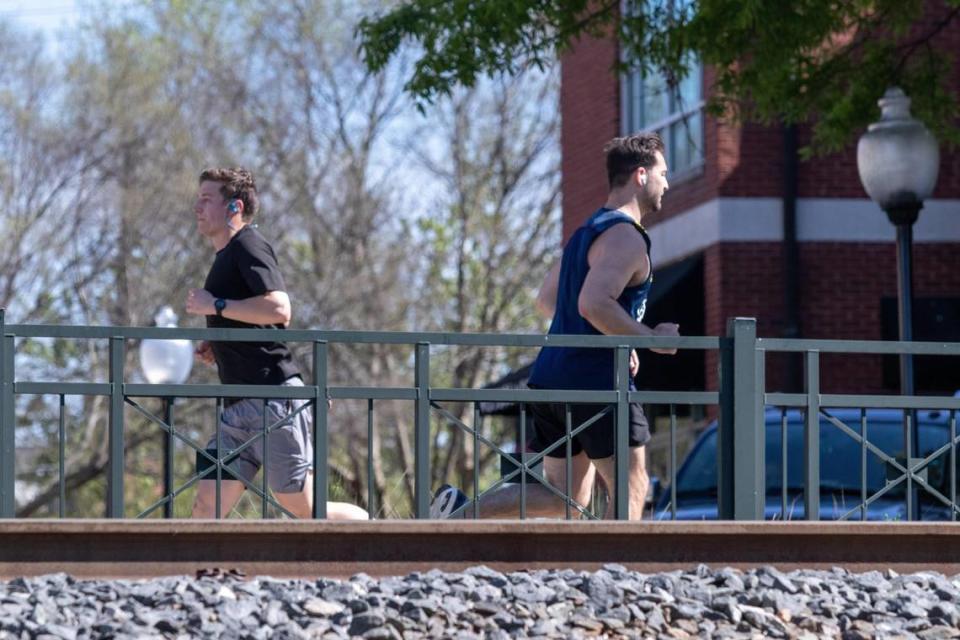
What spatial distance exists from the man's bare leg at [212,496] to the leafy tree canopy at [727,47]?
640cm

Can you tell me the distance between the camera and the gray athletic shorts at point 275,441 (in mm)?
7703

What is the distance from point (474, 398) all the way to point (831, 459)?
4165mm

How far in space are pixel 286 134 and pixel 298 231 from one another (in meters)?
1.84

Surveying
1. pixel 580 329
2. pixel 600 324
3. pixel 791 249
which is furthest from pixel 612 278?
pixel 791 249

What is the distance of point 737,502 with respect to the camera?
7.64 m

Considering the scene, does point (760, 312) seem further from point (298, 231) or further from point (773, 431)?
point (298, 231)

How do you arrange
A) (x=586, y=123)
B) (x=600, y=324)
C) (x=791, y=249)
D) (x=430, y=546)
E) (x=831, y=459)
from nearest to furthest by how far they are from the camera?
(x=430, y=546), (x=600, y=324), (x=831, y=459), (x=791, y=249), (x=586, y=123)

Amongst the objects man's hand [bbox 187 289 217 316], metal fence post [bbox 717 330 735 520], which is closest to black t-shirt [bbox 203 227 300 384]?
man's hand [bbox 187 289 217 316]

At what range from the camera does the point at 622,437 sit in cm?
732

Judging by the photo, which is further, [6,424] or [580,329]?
[580,329]

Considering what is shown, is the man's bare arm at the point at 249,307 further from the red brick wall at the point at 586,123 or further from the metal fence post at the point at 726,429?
the red brick wall at the point at 586,123

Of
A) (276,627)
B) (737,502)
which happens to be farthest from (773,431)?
(276,627)

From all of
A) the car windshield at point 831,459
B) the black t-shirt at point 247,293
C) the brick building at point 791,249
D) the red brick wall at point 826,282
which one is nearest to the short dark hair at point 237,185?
the black t-shirt at point 247,293

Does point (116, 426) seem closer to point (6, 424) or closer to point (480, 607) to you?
point (6, 424)
